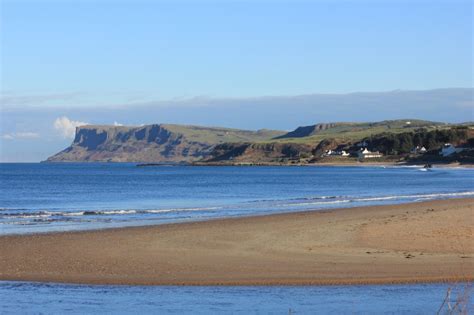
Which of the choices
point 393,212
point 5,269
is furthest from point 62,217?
point 5,269

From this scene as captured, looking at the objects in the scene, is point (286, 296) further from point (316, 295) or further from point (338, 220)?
point (338, 220)

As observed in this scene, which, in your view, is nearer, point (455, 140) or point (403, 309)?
point (403, 309)

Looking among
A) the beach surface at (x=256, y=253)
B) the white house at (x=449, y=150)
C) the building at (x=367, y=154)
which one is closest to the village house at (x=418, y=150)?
the building at (x=367, y=154)

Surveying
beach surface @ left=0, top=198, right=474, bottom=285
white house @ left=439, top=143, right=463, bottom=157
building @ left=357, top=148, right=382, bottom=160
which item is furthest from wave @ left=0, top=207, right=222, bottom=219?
building @ left=357, top=148, right=382, bottom=160

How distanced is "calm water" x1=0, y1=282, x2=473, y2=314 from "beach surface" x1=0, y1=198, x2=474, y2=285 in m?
0.70

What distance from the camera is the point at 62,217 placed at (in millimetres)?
35188

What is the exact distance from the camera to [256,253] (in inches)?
811

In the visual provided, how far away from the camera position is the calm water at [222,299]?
1362cm

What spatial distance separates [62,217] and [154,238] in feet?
39.5

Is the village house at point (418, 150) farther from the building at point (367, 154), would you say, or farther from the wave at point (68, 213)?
the wave at point (68, 213)

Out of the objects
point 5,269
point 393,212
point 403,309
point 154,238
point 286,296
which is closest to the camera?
point 403,309

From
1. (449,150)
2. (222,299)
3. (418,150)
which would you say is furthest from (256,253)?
(418,150)

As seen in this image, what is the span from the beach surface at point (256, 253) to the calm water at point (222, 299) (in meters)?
0.70

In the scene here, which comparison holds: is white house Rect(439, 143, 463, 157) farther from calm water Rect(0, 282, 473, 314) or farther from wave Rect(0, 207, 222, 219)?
calm water Rect(0, 282, 473, 314)
